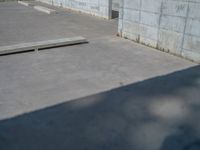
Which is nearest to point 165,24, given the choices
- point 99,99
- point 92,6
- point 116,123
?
point 99,99

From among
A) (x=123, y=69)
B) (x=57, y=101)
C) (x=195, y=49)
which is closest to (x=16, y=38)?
(x=123, y=69)

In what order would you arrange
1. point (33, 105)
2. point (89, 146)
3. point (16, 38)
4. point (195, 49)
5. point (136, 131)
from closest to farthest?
point (89, 146) → point (136, 131) → point (33, 105) → point (195, 49) → point (16, 38)

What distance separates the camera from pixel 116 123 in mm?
3867

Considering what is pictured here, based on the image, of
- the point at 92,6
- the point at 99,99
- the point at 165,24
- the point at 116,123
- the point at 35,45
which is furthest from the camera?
the point at 92,6

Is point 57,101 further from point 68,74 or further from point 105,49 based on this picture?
point 105,49

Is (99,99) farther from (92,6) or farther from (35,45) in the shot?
(92,6)

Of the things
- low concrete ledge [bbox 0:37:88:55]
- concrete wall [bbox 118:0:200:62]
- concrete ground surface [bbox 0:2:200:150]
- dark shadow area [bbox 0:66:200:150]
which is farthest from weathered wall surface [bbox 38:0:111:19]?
dark shadow area [bbox 0:66:200:150]

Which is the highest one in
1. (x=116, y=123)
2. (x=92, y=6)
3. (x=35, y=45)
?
(x=92, y=6)

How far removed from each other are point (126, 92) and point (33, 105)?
66.4 inches

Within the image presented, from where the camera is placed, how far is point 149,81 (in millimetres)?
5324

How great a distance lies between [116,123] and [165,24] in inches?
161

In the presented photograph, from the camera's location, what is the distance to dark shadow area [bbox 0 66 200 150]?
3.42 meters

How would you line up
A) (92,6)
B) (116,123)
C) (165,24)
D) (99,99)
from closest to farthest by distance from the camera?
(116,123), (99,99), (165,24), (92,6)

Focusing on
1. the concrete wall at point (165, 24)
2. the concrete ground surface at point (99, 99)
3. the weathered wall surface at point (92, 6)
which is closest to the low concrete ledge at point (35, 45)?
the concrete ground surface at point (99, 99)
